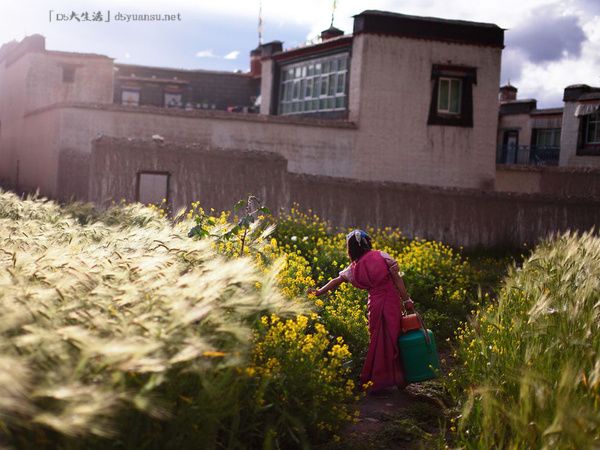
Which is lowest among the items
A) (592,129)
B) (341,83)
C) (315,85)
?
(592,129)

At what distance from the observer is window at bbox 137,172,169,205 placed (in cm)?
1888

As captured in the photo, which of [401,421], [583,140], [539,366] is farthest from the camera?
[583,140]

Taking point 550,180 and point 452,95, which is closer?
point 452,95

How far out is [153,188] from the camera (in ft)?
62.1

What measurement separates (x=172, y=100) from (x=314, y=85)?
53.9ft

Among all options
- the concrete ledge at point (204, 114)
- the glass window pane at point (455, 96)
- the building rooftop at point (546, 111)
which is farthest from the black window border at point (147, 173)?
the building rooftop at point (546, 111)

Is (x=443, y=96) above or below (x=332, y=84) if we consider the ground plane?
below

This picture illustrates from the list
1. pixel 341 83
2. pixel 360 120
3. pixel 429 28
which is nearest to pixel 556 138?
pixel 429 28

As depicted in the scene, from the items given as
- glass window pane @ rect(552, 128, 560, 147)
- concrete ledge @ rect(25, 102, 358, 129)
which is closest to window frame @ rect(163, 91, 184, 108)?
concrete ledge @ rect(25, 102, 358, 129)

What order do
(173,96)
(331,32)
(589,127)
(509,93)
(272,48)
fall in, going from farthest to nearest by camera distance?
(509,93)
(173,96)
(589,127)
(272,48)
(331,32)

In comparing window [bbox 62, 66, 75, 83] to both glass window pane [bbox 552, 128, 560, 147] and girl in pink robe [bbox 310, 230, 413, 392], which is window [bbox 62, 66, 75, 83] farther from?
girl in pink robe [bbox 310, 230, 413, 392]

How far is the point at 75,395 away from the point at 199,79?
4520 centimetres

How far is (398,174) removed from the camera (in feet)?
92.6

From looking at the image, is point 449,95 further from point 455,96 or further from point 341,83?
point 341,83
